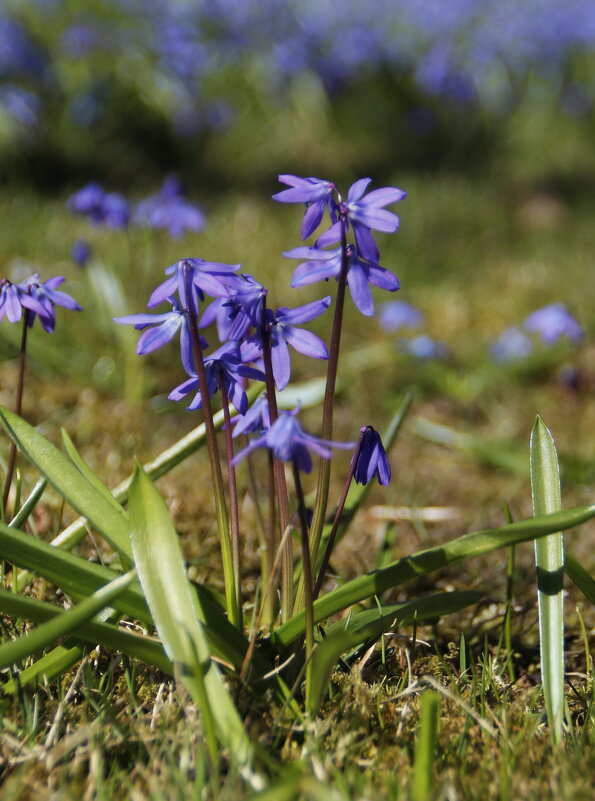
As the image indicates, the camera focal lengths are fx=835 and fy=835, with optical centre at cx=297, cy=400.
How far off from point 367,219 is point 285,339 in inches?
11.1

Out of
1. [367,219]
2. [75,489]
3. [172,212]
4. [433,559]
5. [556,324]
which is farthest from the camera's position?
[556,324]

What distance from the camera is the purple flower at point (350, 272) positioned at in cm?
155

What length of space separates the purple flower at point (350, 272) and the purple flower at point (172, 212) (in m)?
2.01

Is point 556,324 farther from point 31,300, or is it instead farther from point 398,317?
point 31,300

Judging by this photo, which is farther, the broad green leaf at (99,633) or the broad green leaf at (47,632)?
the broad green leaf at (99,633)

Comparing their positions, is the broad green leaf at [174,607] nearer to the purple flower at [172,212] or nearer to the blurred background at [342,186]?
the blurred background at [342,186]

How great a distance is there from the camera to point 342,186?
648 cm

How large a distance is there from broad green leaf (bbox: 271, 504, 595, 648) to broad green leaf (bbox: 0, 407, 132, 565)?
394mm

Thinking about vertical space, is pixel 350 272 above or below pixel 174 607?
above

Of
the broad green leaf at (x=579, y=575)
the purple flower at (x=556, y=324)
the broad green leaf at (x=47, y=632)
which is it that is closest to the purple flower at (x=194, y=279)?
the broad green leaf at (x=47, y=632)

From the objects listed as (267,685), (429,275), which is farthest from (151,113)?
(267,685)

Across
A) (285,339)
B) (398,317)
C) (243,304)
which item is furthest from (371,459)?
(398,317)

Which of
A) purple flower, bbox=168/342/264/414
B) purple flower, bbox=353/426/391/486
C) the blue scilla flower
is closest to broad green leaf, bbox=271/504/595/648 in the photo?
purple flower, bbox=353/426/391/486

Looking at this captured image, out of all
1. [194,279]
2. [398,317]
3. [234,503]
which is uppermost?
[194,279]
